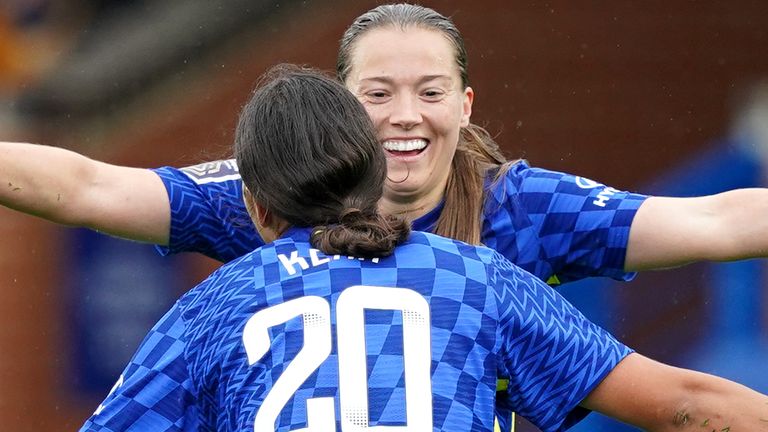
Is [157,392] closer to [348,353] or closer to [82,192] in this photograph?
[348,353]

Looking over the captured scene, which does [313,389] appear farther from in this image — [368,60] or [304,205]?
[368,60]

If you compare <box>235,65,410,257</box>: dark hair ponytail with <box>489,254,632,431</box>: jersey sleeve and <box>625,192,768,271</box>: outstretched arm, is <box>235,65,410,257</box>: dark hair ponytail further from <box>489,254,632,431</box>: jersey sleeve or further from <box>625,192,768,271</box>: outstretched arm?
<box>625,192,768,271</box>: outstretched arm

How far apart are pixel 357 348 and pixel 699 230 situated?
1.20 meters

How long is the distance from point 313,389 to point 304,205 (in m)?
0.32

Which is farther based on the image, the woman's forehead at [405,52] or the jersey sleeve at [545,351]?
the woman's forehead at [405,52]

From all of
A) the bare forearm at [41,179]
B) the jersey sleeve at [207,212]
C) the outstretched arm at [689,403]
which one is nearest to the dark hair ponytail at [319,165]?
the outstretched arm at [689,403]

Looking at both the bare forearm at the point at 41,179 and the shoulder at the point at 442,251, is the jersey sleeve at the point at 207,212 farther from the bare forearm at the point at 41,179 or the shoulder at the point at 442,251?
the shoulder at the point at 442,251

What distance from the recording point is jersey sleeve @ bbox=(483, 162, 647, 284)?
10.6 ft

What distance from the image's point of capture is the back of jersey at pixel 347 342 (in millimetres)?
2189

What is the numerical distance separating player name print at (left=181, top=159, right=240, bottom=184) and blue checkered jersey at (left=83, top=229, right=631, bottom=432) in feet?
3.30

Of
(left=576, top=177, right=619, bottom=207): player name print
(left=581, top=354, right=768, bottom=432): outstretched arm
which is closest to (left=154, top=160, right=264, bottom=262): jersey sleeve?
(left=576, top=177, right=619, bottom=207): player name print

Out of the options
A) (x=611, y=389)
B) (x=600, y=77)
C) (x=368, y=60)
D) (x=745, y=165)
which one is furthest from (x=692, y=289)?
(x=611, y=389)

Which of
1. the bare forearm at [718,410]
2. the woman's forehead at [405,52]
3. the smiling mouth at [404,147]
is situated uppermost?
the woman's forehead at [405,52]

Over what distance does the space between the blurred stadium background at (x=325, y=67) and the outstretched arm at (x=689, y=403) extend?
402 cm
